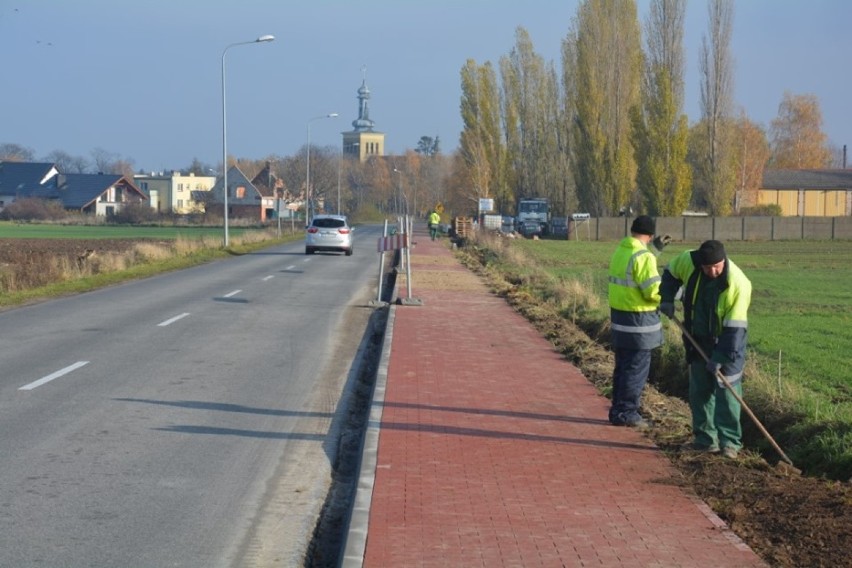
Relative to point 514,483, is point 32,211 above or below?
above

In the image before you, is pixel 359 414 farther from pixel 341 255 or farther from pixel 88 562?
pixel 341 255

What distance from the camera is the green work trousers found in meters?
8.57

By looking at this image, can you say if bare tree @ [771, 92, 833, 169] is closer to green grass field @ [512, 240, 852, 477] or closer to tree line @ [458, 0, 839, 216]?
tree line @ [458, 0, 839, 216]

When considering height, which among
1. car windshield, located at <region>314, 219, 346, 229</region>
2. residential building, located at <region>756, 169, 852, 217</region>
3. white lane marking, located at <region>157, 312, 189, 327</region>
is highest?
residential building, located at <region>756, 169, 852, 217</region>

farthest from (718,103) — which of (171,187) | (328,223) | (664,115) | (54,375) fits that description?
(171,187)

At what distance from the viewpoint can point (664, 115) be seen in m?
66.1

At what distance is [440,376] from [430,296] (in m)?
11.2

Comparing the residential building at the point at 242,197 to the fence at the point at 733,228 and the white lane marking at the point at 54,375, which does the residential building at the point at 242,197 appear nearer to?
the fence at the point at 733,228

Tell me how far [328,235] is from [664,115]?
29393 mm

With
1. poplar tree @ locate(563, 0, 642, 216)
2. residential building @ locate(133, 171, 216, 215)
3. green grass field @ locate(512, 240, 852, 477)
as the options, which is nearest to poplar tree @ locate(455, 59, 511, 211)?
poplar tree @ locate(563, 0, 642, 216)

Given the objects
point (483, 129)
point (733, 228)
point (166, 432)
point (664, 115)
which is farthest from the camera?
point (483, 129)

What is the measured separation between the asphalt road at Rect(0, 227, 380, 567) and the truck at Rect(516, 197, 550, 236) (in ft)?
190

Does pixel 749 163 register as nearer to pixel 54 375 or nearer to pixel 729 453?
pixel 54 375

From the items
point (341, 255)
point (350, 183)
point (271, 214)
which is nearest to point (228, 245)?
point (341, 255)
